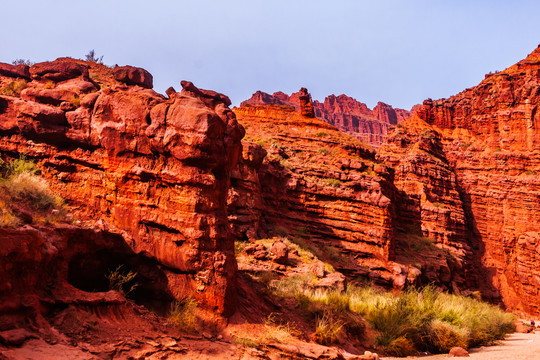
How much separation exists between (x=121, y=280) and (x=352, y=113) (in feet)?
417

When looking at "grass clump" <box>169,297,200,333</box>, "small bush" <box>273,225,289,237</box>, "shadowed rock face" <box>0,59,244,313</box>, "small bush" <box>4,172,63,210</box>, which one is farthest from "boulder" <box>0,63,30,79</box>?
"small bush" <box>273,225,289,237</box>

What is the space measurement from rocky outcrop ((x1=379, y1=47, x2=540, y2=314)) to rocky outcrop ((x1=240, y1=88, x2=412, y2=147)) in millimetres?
60795

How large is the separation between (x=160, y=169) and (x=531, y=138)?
44629mm

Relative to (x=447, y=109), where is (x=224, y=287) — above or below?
below

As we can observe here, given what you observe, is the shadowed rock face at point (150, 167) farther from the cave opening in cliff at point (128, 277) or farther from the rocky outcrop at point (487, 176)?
the rocky outcrop at point (487, 176)

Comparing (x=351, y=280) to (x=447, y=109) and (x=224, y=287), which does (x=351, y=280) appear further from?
(x=447, y=109)

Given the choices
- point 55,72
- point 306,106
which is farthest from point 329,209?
point 306,106

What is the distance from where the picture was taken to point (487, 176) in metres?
40.6

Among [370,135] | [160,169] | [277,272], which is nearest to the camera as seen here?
[160,169]

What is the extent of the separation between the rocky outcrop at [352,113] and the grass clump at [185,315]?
4047 inches

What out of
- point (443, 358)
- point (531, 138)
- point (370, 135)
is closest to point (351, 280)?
point (443, 358)

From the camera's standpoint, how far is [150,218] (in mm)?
7602

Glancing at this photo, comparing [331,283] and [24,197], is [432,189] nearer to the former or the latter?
[331,283]

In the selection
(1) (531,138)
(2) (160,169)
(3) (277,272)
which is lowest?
(3) (277,272)
